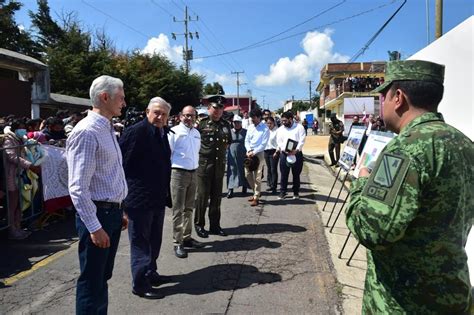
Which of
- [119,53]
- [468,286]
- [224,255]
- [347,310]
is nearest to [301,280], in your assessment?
[347,310]

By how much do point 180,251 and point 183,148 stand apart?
4.28ft

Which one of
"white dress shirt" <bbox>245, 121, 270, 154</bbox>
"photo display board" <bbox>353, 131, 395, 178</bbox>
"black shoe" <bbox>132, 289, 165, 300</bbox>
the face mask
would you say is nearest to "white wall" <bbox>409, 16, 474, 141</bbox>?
"photo display board" <bbox>353, 131, 395, 178</bbox>

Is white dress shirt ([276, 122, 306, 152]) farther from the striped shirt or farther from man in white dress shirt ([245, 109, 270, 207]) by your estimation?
the striped shirt

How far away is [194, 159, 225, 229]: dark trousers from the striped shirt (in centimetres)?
304

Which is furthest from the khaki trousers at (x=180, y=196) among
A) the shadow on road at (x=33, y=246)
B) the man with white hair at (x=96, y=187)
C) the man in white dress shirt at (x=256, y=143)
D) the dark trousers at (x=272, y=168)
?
the dark trousers at (x=272, y=168)

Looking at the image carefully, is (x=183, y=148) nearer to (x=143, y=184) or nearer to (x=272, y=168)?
(x=143, y=184)

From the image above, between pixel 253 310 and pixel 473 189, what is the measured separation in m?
2.51

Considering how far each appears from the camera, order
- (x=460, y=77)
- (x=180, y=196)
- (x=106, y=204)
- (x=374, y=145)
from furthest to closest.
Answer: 1. (x=180, y=196)
2. (x=374, y=145)
3. (x=460, y=77)
4. (x=106, y=204)

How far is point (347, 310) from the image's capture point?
12.4ft

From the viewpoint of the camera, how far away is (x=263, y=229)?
6.52m

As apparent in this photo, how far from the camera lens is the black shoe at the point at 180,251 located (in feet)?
16.9

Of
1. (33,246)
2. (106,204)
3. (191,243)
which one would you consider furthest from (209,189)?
(106,204)

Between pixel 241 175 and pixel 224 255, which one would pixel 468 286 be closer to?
pixel 224 255

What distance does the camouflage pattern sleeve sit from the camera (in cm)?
164
